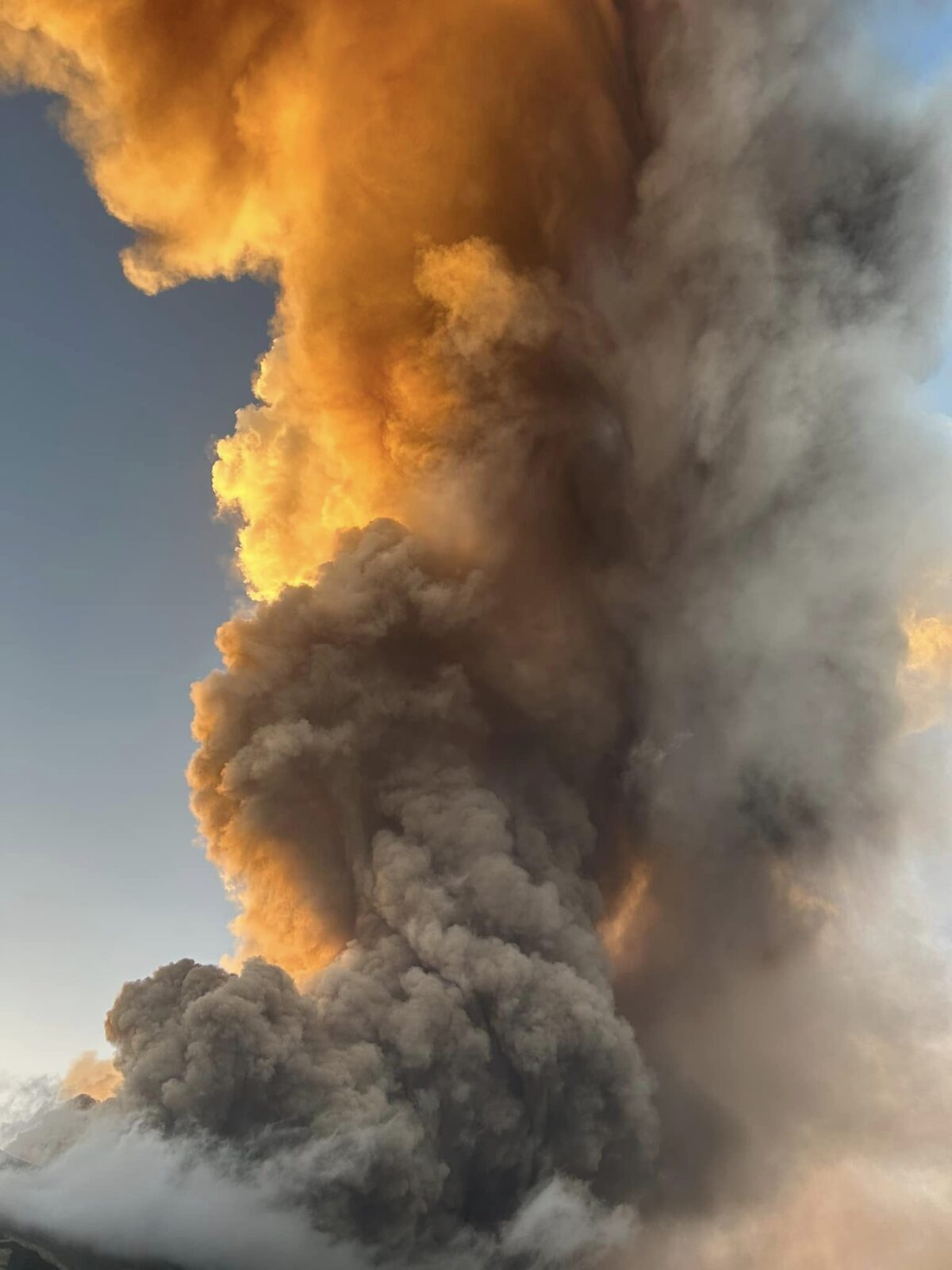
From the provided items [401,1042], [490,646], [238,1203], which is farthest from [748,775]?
[238,1203]

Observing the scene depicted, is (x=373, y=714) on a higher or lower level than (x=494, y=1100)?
higher

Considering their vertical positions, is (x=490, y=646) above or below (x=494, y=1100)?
above

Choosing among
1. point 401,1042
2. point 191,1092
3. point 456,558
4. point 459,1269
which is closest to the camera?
point 191,1092

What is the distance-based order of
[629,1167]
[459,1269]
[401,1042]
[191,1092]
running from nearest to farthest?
[191,1092] → [401,1042] → [459,1269] → [629,1167]

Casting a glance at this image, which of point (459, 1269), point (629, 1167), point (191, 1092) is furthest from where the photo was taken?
point (629, 1167)

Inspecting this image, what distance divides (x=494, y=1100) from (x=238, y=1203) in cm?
1393

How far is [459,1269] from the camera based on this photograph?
3503 centimetres

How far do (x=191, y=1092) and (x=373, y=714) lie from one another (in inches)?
616

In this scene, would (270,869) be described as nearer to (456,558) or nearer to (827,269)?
(456,558)

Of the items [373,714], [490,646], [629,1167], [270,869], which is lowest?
[629,1167]

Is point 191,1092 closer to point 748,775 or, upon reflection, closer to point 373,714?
point 373,714

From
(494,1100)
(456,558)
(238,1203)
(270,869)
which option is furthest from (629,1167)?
(456,558)

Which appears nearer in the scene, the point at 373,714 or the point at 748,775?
the point at 373,714

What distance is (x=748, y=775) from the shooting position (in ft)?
137
